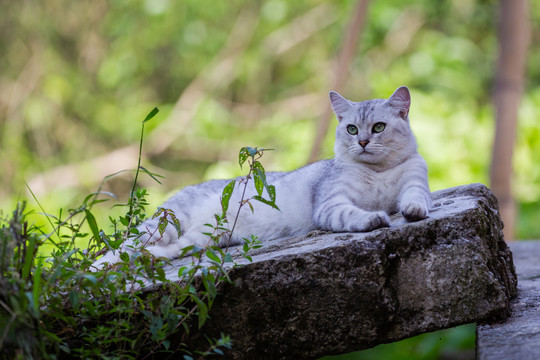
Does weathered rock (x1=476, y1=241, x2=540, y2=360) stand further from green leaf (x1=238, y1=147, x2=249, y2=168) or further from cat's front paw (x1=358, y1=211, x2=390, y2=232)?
green leaf (x1=238, y1=147, x2=249, y2=168)

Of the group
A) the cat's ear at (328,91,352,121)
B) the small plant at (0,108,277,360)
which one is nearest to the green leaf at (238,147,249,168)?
the small plant at (0,108,277,360)

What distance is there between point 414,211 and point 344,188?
23.4 inches

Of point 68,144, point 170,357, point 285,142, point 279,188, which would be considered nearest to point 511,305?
point 279,188

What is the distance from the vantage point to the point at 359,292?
101 inches

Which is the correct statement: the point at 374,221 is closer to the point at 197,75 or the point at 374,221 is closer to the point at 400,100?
the point at 400,100

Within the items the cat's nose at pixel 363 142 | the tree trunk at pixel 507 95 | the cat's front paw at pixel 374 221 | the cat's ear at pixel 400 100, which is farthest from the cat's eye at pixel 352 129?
the tree trunk at pixel 507 95

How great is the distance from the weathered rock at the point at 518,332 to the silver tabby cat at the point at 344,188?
0.64 meters

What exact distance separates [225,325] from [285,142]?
5950 millimetres

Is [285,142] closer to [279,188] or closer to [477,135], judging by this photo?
[477,135]

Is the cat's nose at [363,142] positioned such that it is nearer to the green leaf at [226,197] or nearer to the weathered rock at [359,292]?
the weathered rock at [359,292]

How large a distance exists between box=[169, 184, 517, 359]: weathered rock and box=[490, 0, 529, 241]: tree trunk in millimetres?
2706

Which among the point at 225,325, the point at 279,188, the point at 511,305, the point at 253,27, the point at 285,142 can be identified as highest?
the point at 253,27

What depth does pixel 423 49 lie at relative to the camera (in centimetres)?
884

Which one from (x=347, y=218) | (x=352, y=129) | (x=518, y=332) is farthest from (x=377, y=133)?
(x=518, y=332)
